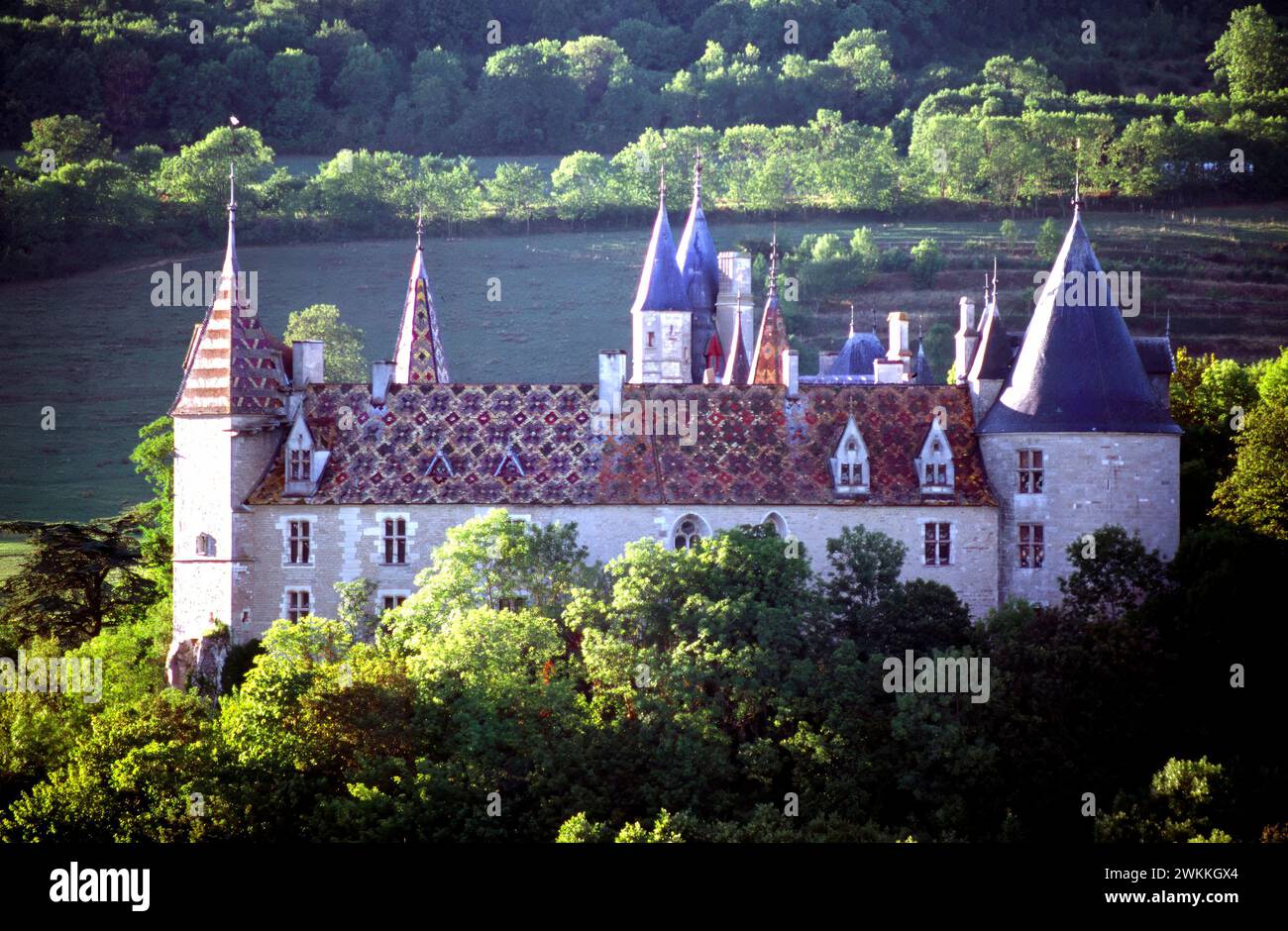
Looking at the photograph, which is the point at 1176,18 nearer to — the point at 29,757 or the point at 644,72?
the point at 644,72

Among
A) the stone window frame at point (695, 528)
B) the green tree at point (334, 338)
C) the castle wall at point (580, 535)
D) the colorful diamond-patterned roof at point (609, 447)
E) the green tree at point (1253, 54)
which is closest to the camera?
the castle wall at point (580, 535)

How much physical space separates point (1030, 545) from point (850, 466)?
5.04 metres

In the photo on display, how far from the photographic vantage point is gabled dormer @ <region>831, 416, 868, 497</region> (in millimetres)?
57781

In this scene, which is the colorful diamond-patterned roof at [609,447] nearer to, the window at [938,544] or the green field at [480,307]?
the window at [938,544]

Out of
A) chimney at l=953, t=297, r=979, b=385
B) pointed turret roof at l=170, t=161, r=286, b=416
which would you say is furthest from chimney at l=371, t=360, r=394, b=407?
chimney at l=953, t=297, r=979, b=385

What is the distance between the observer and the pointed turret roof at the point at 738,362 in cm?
7875

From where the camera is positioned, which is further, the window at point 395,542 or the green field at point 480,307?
the green field at point 480,307

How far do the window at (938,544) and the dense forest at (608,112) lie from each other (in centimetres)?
7554

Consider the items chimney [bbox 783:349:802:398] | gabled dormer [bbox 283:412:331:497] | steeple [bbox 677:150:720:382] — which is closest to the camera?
gabled dormer [bbox 283:412:331:497]

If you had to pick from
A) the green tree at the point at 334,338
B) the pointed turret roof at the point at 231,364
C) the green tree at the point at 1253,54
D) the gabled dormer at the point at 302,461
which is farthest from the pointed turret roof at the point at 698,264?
the green tree at the point at 1253,54

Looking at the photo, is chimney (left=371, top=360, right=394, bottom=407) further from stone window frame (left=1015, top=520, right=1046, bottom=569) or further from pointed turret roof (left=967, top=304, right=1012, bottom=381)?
stone window frame (left=1015, top=520, right=1046, bottom=569)

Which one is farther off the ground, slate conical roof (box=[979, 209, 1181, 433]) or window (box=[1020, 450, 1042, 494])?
slate conical roof (box=[979, 209, 1181, 433])

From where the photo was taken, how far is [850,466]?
190 ft

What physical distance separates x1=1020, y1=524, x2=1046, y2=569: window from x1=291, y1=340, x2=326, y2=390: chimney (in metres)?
19.5
